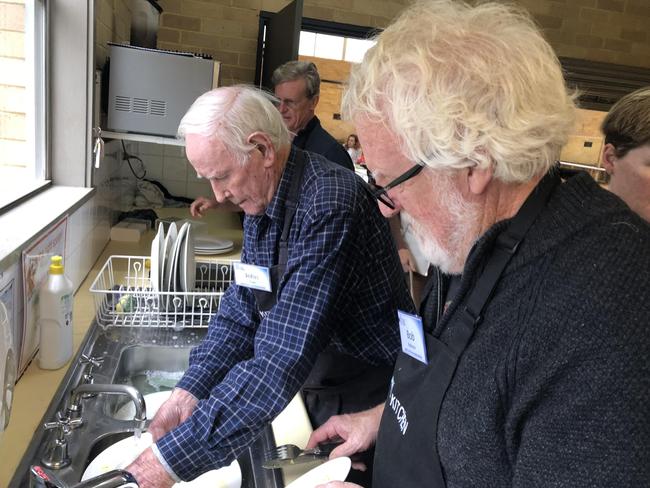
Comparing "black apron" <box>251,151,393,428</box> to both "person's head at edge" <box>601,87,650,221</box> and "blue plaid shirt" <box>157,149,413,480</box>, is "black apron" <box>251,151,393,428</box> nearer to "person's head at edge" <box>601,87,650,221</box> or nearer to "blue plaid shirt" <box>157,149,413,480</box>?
"blue plaid shirt" <box>157,149,413,480</box>

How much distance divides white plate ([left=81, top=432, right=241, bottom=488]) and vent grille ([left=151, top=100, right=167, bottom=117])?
146 cm

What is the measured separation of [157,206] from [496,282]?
9.73 ft

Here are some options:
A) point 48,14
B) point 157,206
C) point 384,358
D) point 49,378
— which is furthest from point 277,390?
point 157,206

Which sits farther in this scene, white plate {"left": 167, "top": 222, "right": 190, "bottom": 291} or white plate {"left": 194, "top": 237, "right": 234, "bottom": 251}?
white plate {"left": 194, "top": 237, "right": 234, "bottom": 251}

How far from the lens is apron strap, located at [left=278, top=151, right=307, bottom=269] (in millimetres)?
1257

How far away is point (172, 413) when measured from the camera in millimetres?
1240

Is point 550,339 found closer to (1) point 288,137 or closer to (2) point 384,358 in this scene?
(2) point 384,358

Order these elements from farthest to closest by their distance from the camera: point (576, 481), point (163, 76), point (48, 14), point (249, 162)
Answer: point (163, 76), point (48, 14), point (249, 162), point (576, 481)

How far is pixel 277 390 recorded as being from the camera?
1.02 meters

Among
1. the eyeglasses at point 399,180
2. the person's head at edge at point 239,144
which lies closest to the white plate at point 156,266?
the person's head at edge at point 239,144

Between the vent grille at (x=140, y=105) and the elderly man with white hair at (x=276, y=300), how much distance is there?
3.24 ft

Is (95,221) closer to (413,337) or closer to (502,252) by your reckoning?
(413,337)

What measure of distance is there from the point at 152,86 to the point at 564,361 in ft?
6.76

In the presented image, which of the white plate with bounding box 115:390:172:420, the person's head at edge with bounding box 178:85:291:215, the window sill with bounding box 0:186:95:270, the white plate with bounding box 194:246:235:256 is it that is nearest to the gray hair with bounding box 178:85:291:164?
the person's head at edge with bounding box 178:85:291:215
